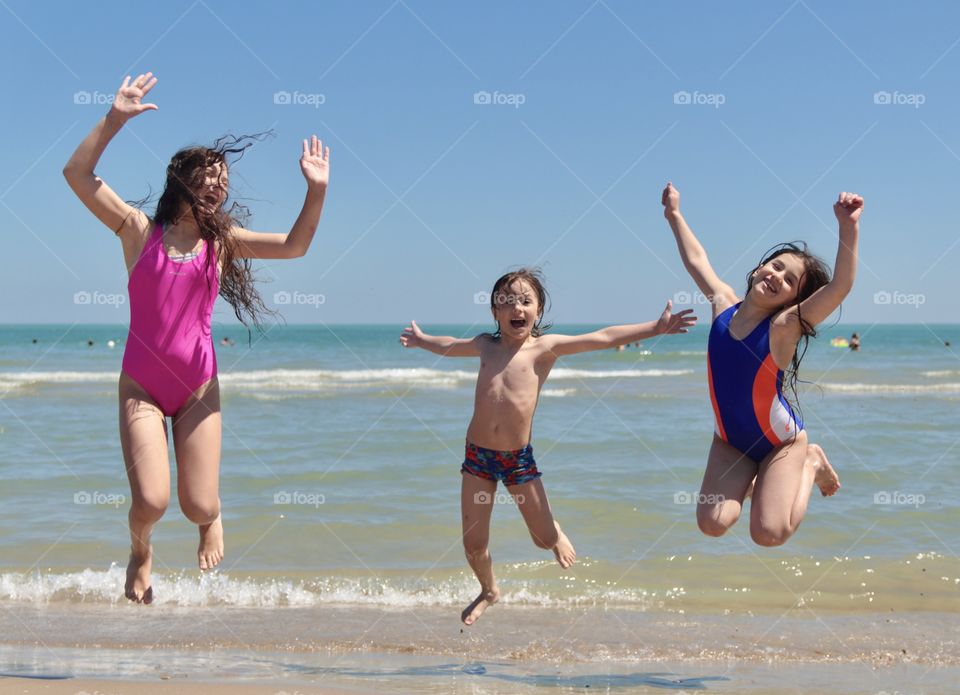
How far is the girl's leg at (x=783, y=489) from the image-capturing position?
5523mm

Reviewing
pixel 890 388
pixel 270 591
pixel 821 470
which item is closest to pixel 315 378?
pixel 890 388

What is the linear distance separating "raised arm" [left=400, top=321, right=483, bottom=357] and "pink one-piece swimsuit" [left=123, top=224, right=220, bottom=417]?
1.42 metres

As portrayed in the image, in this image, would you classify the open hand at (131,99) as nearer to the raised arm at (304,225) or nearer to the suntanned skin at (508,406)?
the raised arm at (304,225)

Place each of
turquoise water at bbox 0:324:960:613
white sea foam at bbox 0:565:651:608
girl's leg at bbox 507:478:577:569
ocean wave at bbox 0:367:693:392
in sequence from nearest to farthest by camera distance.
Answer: girl's leg at bbox 507:478:577:569 < white sea foam at bbox 0:565:651:608 < turquoise water at bbox 0:324:960:613 < ocean wave at bbox 0:367:693:392

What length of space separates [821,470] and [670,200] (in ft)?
6.29

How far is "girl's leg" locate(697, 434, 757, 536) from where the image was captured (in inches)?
221

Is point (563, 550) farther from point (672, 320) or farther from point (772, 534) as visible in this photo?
point (672, 320)

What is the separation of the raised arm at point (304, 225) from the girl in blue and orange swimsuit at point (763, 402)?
2468 mm

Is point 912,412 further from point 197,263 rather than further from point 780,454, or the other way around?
point 197,263

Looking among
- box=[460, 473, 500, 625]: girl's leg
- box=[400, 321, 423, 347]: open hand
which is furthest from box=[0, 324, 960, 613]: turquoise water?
box=[400, 321, 423, 347]: open hand

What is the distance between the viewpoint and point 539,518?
6277 millimetres

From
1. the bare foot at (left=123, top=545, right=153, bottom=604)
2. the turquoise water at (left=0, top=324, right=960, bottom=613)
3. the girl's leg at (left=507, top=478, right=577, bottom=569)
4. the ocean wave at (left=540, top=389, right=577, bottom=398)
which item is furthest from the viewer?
the ocean wave at (left=540, top=389, right=577, bottom=398)

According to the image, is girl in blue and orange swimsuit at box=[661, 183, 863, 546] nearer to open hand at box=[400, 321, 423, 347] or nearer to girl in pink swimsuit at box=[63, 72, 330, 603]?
open hand at box=[400, 321, 423, 347]

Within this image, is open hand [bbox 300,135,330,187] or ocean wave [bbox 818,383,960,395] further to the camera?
ocean wave [bbox 818,383,960,395]
